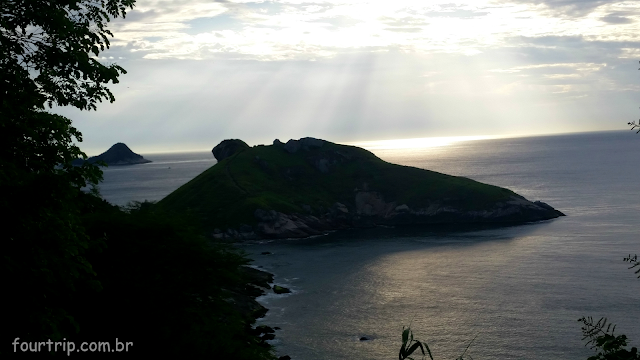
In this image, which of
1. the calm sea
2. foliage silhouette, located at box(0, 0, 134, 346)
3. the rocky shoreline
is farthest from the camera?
the rocky shoreline

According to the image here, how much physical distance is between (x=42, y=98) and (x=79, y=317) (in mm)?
18377

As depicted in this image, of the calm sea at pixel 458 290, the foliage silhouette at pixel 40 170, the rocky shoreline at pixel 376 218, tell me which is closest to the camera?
the foliage silhouette at pixel 40 170

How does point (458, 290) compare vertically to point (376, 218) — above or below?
below

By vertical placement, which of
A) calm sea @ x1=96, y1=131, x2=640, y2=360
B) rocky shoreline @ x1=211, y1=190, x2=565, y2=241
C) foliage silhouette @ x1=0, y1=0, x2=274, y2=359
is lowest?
calm sea @ x1=96, y1=131, x2=640, y2=360

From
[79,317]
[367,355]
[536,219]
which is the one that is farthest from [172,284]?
[536,219]

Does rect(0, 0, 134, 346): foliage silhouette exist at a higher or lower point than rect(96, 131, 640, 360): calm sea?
higher

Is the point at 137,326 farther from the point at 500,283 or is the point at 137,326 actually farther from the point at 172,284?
the point at 500,283

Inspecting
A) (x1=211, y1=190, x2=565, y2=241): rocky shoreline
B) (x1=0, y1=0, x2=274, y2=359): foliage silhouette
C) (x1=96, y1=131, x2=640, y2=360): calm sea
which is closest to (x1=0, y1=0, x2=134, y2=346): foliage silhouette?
(x1=0, y1=0, x2=274, y2=359): foliage silhouette

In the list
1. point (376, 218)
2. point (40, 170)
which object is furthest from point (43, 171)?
point (376, 218)

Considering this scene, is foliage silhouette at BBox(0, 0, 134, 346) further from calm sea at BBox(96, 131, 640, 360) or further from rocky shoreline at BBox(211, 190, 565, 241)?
rocky shoreline at BBox(211, 190, 565, 241)

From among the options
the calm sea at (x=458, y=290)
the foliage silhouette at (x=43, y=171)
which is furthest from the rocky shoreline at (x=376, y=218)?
the foliage silhouette at (x=43, y=171)

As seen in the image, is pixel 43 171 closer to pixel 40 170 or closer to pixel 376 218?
pixel 40 170

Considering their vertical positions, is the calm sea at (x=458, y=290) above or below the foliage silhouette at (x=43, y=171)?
below

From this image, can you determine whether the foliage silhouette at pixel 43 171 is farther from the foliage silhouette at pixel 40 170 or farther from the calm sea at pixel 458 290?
the calm sea at pixel 458 290
